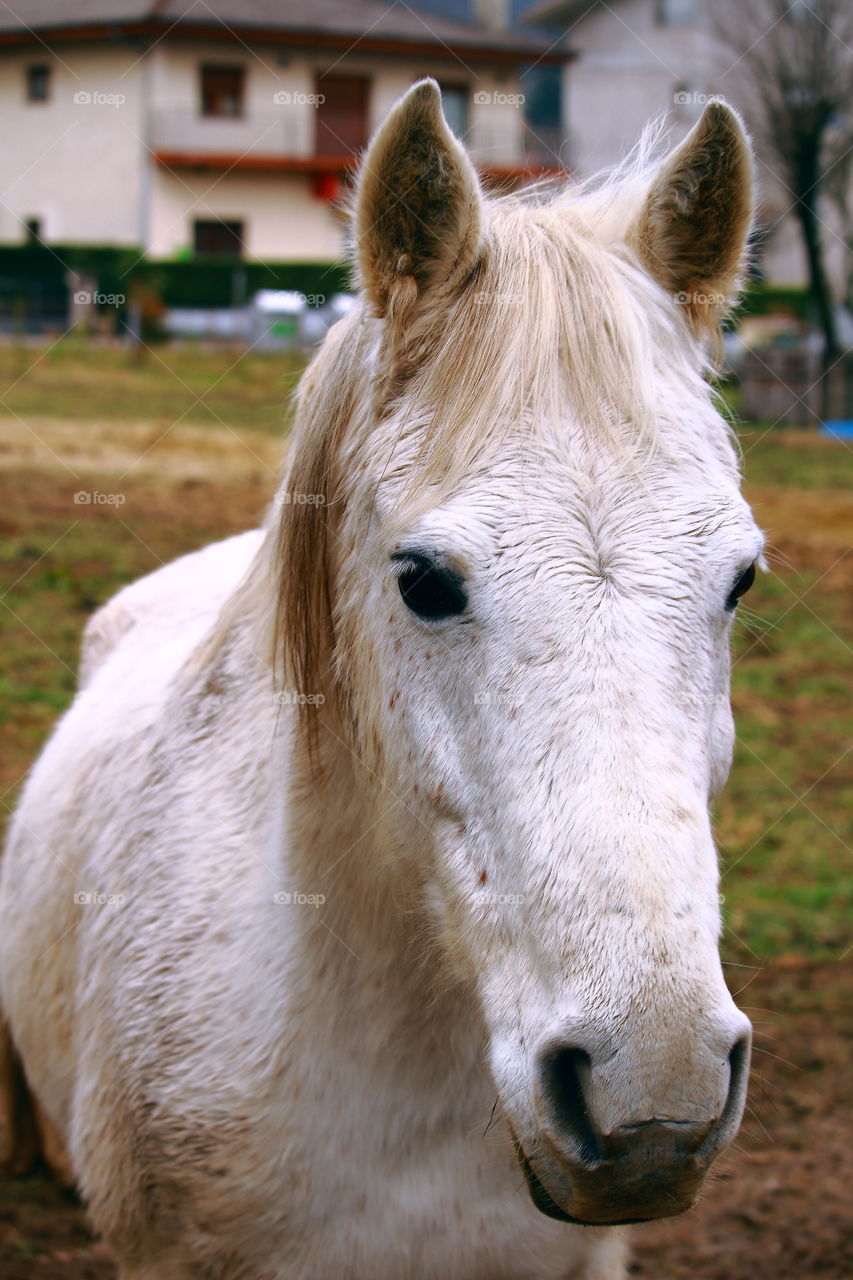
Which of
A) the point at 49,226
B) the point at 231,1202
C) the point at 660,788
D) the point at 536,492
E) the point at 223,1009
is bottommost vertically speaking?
the point at 49,226

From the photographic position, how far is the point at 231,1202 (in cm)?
242

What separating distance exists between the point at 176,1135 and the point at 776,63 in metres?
23.8

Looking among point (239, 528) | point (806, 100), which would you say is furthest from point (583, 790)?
point (806, 100)

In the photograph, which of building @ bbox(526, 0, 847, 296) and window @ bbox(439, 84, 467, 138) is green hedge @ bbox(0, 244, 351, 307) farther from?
building @ bbox(526, 0, 847, 296)

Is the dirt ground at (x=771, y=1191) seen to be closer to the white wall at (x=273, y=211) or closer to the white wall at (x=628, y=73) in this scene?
the white wall at (x=273, y=211)

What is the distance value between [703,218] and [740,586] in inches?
27.9

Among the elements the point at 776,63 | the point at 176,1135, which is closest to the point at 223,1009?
the point at 176,1135

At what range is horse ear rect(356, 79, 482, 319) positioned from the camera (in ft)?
6.75

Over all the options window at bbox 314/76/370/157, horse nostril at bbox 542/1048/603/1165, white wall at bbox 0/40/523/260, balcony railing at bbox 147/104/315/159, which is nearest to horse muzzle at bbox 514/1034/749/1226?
horse nostril at bbox 542/1048/603/1165

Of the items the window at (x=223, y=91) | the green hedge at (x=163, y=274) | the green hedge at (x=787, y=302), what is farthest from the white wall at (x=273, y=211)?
the green hedge at (x=787, y=302)

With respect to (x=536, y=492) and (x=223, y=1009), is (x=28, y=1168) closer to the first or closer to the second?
(x=223, y=1009)

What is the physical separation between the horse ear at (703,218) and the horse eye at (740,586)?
0.54m

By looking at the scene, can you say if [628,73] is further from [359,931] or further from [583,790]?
[583,790]

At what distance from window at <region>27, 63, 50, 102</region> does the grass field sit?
70.2ft
